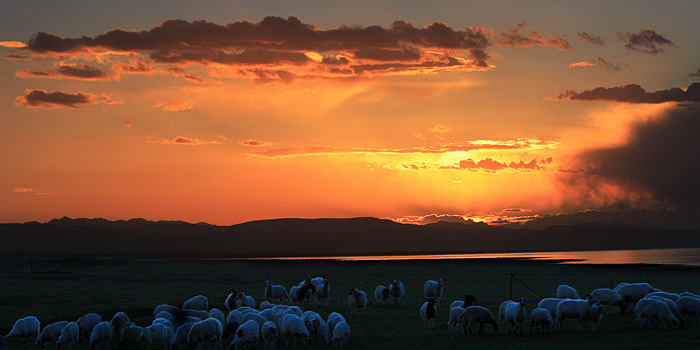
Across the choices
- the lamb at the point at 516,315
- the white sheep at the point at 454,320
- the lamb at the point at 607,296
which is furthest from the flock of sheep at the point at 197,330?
the lamb at the point at 607,296

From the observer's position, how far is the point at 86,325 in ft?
80.2

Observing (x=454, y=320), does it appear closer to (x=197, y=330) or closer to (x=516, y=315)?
(x=516, y=315)

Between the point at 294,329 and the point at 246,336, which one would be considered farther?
the point at 294,329

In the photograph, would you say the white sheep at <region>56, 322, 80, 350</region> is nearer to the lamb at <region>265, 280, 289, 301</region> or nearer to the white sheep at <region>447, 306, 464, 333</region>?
the white sheep at <region>447, 306, 464, 333</region>

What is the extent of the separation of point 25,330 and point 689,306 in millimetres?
23482

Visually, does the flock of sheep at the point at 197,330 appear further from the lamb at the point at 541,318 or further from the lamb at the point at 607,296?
the lamb at the point at 607,296

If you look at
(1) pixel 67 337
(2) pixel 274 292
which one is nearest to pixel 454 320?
(1) pixel 67 337

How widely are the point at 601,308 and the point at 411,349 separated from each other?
293 inches

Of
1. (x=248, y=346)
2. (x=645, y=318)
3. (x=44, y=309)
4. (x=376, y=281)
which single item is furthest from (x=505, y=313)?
(x=376, y=281)

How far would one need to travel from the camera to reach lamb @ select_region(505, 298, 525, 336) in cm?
2352

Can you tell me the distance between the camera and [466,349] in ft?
67.6

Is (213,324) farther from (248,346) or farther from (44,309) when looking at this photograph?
(44,309)

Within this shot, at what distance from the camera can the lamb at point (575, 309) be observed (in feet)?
77.6

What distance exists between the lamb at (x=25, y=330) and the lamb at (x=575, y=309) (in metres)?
18.6
